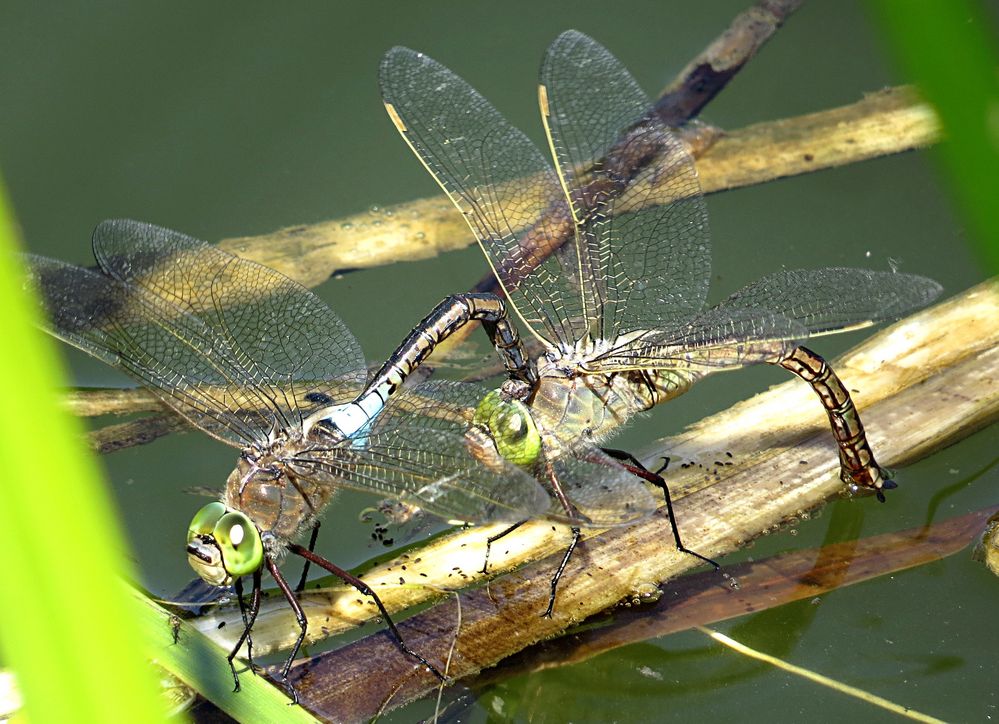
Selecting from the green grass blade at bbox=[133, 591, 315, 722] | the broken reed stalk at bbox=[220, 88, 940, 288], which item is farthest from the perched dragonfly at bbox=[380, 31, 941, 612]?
the green grass blade at bbox=[133, 591, 315, 722]

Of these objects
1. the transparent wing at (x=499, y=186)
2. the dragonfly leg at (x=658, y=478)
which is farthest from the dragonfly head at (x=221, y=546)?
the transparent wing at (x=499, y=186)

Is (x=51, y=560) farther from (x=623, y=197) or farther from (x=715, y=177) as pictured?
(x=715, y=177)

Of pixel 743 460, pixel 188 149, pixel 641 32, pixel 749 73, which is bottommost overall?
pixel 743 460

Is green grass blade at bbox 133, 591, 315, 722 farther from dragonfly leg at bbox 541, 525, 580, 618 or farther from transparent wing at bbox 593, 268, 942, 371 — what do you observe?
transparent wing at bbox 593, 268, 942, 371

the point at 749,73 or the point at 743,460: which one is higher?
the point at 749,73

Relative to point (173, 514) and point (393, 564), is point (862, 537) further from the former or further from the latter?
point (173, 514)

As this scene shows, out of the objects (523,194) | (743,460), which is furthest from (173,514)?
(743,460)

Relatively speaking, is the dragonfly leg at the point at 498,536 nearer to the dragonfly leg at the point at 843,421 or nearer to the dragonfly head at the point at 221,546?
the dragonfly head at the point at 221,546
